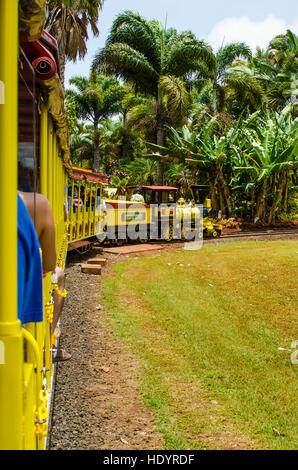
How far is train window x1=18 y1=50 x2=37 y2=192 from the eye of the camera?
162cm

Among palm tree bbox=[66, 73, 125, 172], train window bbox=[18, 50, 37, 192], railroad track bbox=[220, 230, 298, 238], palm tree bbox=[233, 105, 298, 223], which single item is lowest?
railroad track bbox=[220, 230, 298, 238]

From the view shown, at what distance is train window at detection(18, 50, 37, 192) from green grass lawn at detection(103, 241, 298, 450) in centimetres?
270

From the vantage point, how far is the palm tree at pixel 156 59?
21.5 meters

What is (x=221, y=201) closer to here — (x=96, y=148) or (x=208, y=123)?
(x=208, y=123)

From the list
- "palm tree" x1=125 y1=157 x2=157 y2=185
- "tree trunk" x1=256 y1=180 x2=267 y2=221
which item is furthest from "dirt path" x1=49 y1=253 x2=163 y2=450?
"palm tree" x1=125 y1=157 x2=157 y2=185

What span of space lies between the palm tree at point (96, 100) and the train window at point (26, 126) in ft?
116

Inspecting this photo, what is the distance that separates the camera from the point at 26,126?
1803 millimetres

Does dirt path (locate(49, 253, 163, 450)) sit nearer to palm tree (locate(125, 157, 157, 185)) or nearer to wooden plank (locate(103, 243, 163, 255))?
wooden plank (locate(103, 243, 163, 255))

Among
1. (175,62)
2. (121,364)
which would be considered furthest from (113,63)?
(121,364)

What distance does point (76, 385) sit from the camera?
452 centimetres

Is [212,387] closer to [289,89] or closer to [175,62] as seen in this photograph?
[175,62]

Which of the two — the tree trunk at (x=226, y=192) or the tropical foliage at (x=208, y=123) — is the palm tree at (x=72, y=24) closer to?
the tropical foliage at (x=208, y=123)

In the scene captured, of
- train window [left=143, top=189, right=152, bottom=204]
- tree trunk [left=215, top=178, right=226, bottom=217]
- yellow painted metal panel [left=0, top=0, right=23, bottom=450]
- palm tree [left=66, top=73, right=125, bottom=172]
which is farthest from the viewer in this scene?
palm tree [left=66, top=73, right=125, bottom=172]

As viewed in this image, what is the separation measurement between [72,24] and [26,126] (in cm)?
1544
